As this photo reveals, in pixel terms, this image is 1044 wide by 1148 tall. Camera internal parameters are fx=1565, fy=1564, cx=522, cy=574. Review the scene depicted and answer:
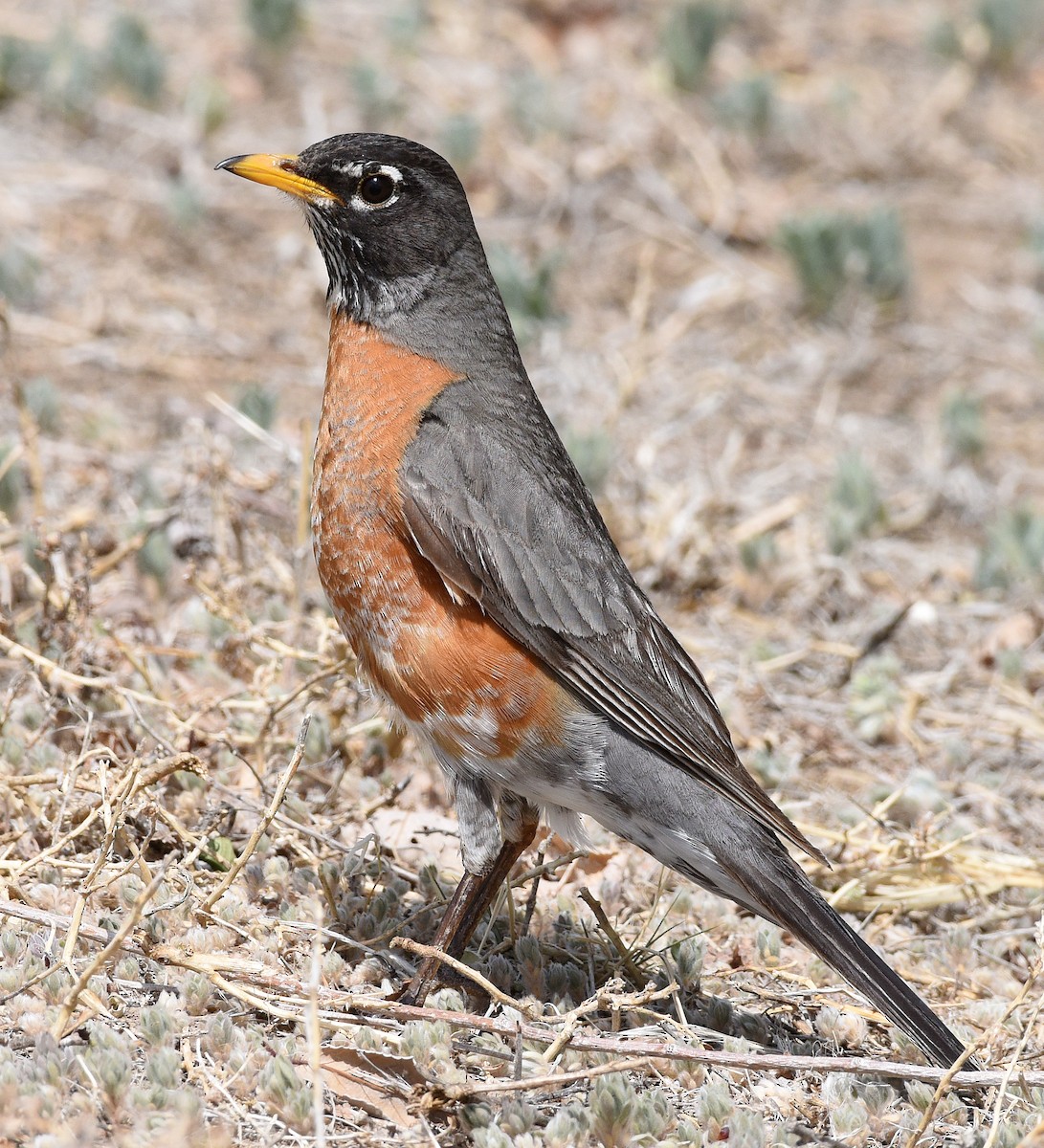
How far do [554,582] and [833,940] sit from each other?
109cm

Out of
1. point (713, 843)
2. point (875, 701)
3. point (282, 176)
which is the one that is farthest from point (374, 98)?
point (713, 843)

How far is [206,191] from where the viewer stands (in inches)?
316

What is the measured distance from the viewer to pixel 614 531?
6242 mm

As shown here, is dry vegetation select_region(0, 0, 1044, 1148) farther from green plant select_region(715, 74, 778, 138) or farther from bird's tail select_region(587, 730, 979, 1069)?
bird's tail select_region(587, 730, 979, 1069)

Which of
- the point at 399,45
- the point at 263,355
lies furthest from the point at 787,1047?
the point at 399,45

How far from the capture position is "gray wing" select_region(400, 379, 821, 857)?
382cm

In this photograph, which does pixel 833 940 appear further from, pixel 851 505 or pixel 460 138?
pixel 460 138

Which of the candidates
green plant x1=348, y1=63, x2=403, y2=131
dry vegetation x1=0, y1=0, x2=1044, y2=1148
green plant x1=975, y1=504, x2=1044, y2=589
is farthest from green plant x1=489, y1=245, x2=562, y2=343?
green plant x1=975, y1=504, x2=1044, y2=589

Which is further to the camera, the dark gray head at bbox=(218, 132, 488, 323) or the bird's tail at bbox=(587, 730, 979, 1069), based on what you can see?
the dark gray head at bbox=(218, 132, 488, 323)

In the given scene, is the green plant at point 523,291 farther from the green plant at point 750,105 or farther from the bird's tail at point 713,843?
the bird's tail at point 713,843

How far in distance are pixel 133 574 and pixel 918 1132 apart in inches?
137

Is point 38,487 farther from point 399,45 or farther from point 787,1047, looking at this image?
point 399,45

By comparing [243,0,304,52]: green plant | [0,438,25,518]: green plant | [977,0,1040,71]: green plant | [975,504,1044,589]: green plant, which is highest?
[977,0,1040,71]: green plant

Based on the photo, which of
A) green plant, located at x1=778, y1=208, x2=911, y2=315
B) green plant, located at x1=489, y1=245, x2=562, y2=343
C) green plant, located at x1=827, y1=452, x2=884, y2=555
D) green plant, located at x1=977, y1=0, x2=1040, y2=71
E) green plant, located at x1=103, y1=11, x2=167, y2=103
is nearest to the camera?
green plant, located at x1=827, y1=452, x2=884, y2=555
